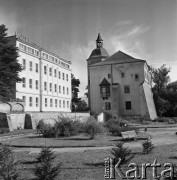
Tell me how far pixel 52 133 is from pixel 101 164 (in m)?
12.5

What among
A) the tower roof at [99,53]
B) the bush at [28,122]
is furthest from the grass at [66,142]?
the tower roof at [99,53]

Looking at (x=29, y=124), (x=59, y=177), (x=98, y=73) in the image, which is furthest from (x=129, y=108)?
(x=59, y=177)

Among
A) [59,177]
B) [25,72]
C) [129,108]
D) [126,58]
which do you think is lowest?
[59,177]

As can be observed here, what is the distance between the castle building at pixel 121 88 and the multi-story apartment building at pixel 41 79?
22.9 feet

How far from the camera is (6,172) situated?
6.50 meters

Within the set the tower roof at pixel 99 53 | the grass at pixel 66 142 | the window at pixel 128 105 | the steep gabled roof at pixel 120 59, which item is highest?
the tower roof at pixel 99 53

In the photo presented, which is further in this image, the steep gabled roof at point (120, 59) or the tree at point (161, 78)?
the tree at point (161, 78)

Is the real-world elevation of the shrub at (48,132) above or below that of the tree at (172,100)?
below

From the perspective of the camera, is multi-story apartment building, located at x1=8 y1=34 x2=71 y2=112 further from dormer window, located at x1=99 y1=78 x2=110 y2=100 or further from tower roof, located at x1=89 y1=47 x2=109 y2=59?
dormer window, located at x1=99 y1=78 x2=110 y2=100

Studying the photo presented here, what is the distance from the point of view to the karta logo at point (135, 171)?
24.2ft

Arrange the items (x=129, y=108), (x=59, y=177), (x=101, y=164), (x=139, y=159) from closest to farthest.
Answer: (x=59, y=177) < (x=101, y=164) < (x=139, y=159) < (x=129, y=108)

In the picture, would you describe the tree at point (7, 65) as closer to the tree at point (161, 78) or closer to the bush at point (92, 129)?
the bush at point (92, 129)

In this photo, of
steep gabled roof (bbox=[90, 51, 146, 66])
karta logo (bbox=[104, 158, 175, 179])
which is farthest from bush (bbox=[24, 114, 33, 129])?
steep gabled roof (bbox=[90, 51, 146, 66])

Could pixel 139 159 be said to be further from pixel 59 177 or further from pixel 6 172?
pixel 6 172
